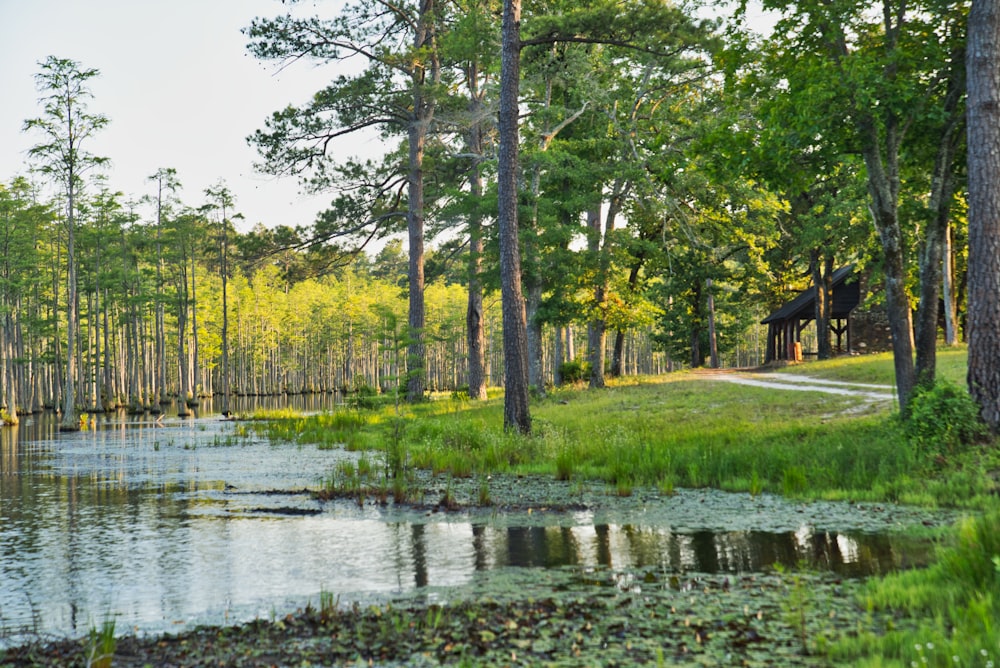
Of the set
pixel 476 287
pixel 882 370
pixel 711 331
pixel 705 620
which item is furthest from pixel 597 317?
pixel 705 620

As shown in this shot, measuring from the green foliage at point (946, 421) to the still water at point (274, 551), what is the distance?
3.97 m

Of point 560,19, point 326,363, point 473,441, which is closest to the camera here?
point 473,441

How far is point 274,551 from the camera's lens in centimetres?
749

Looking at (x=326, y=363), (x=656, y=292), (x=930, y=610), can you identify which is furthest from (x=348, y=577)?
(x=326, y=363)

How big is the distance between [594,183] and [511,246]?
522 inches

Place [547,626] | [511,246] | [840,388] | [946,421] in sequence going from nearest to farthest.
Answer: [547,626]
[946,421]
[511,246]
[840,388]

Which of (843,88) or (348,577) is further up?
(843,88)

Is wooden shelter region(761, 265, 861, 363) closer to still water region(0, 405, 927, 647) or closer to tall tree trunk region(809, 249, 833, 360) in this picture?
tall tree trunk region(809, 249, 833, 360)

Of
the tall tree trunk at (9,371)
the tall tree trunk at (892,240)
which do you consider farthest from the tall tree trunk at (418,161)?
the tall tree trunk at (9,371)

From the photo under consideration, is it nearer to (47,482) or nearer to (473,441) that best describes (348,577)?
(473,441)

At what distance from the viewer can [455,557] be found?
23.0ft

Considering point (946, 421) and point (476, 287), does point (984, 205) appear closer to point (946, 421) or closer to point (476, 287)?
point (946, 421)

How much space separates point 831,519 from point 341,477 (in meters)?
7.23

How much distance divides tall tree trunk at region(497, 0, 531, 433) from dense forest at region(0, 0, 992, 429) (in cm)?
6
